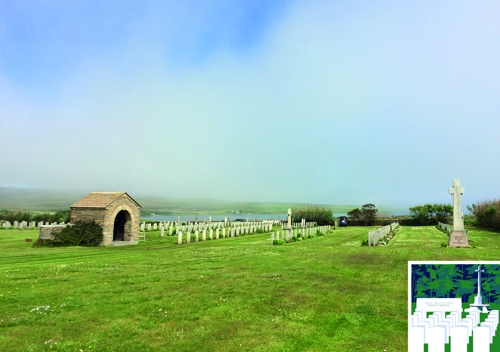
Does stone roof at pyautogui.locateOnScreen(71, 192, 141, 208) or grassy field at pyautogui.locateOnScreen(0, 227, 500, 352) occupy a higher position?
stone roof at pyautogui.locateOnScreen(71, 192, 141, 208)

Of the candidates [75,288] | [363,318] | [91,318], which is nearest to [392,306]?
[363,318]

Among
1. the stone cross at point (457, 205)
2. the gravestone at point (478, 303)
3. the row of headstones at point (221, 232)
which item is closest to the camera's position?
the gravestone at point (478, 303)

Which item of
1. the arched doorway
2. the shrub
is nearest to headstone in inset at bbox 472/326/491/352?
the shrub

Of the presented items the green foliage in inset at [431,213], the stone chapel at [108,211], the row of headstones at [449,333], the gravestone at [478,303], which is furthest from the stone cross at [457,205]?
the green foliage in inset at [431,213]

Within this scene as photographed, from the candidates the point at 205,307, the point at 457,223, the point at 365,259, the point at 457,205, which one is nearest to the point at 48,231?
the point at 205,307

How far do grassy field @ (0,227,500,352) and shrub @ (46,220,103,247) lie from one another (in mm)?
9662

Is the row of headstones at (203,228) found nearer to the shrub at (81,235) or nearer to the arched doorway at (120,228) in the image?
the arched doorway at (120,228)

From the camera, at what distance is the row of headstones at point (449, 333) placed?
14.8ft

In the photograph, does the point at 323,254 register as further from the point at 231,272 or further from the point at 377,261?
the point at 231,272

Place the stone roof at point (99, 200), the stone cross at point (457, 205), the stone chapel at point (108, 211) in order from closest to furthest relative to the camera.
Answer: the stone cross at point (457, 205)
the stone chapel at point (108, 211)
the stone roof at point (99, 200)

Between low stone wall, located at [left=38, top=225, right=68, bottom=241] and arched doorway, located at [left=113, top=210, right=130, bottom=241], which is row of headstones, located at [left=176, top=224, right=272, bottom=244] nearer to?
arched doorway, located at [left=113, top=210, right=130, bottom=241]

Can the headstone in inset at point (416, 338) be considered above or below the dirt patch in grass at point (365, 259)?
above

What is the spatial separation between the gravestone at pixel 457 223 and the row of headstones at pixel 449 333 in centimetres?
2022

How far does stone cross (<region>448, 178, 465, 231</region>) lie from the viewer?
74.6 feet
